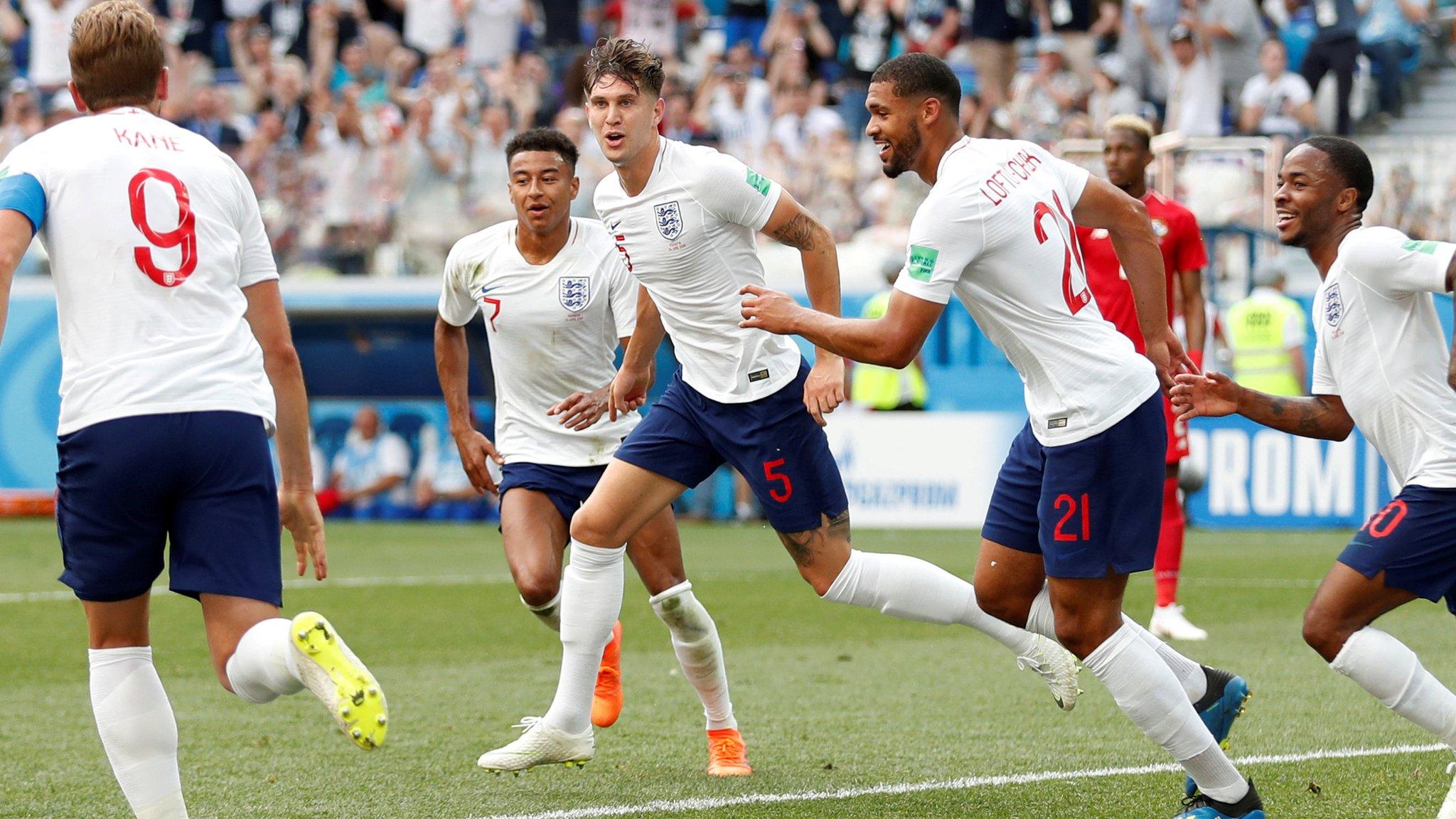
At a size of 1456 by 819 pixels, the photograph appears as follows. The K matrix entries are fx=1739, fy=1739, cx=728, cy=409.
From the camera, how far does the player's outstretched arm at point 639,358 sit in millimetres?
6262

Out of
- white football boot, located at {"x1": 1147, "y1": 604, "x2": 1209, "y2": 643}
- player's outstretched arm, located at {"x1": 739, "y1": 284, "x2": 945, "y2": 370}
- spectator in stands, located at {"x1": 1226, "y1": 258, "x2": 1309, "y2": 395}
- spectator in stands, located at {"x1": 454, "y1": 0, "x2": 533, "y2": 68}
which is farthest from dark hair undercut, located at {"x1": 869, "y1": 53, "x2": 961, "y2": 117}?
spectator in stands, located at {"x1": 454, "y1": 0, "x2": 533, "y2": 68}

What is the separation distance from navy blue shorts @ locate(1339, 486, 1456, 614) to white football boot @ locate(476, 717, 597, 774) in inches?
97.5

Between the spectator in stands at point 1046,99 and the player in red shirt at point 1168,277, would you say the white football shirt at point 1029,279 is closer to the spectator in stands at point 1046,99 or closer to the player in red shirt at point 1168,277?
the player in red shirt at point 1168,277

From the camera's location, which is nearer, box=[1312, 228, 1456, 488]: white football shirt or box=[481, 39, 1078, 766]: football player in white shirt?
box=[1312, 228, 1456, 488]: white football shirt

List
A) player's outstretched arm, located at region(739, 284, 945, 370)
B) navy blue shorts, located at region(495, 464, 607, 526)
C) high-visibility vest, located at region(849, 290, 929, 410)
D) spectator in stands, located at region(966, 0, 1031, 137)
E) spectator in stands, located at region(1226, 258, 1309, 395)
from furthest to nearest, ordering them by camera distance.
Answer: spectator in stands, located at region(966, 0, 1031, 137), high-visibility vest, located at region(849, 290, 929, 410), spectator in stands, located at region(1226, 258, 1309, 395), navy blue shorts, located at region(495, 464, 607, 526), player's outstretched arm, located at region(739, 284, 945, 370)

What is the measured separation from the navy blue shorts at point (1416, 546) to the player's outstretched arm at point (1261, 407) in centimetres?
30

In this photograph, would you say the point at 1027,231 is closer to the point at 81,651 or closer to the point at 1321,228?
the point at 1321,228

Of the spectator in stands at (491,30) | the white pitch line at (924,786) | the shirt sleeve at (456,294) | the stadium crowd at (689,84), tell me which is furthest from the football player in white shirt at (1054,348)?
the spectator in stands at (491,30)

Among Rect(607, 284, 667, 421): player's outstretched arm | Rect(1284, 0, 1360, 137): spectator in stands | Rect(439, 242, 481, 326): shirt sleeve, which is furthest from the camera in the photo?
Rect(1284, 0, 1360, 137): spectator in stands

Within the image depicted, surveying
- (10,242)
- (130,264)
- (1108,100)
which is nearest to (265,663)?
(130,264)

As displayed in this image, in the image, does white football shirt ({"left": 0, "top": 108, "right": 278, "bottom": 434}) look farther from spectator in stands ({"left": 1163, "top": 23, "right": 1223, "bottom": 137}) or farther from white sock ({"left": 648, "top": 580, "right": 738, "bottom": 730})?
spectator in stands ({"left": 1163, "top": 23, "right": 1223, "bottom": 137})

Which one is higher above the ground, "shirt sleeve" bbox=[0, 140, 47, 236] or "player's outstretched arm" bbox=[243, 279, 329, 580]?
"shirt sleeve" bbox=[0, 140, 47, 236]

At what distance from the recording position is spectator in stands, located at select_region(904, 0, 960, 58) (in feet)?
64.7

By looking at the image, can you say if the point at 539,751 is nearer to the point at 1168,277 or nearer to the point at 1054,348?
the point at 1054,348
